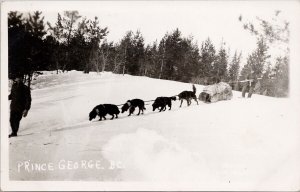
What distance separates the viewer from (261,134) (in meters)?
2.51

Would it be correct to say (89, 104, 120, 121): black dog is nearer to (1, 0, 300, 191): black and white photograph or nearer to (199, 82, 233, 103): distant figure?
(1, 0, 300, 191): black and white photograph

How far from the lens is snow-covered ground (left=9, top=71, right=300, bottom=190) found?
8.13 ft

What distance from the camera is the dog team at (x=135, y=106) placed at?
2600mm

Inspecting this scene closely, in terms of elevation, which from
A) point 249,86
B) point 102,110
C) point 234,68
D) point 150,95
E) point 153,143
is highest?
point 234,68

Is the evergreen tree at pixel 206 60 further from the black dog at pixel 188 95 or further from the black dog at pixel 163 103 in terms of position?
the black dog at pixel 163 103

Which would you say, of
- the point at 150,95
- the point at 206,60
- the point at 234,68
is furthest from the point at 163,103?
the point at 234,68

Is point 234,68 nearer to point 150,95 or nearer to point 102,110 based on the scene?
point 150,95

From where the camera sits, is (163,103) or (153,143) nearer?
(153,143)

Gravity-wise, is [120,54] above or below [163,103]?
above

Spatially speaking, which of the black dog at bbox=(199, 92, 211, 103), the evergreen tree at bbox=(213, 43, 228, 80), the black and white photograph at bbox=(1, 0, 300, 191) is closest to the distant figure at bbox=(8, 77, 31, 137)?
the black and white photograph at bbox=(1, 0, 300, 191)

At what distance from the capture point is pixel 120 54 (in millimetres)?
2703

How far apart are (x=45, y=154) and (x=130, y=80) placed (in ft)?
2.64

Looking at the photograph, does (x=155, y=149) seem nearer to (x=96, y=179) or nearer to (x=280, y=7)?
(x=96, y=179)

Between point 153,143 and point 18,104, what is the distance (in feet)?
3.38
